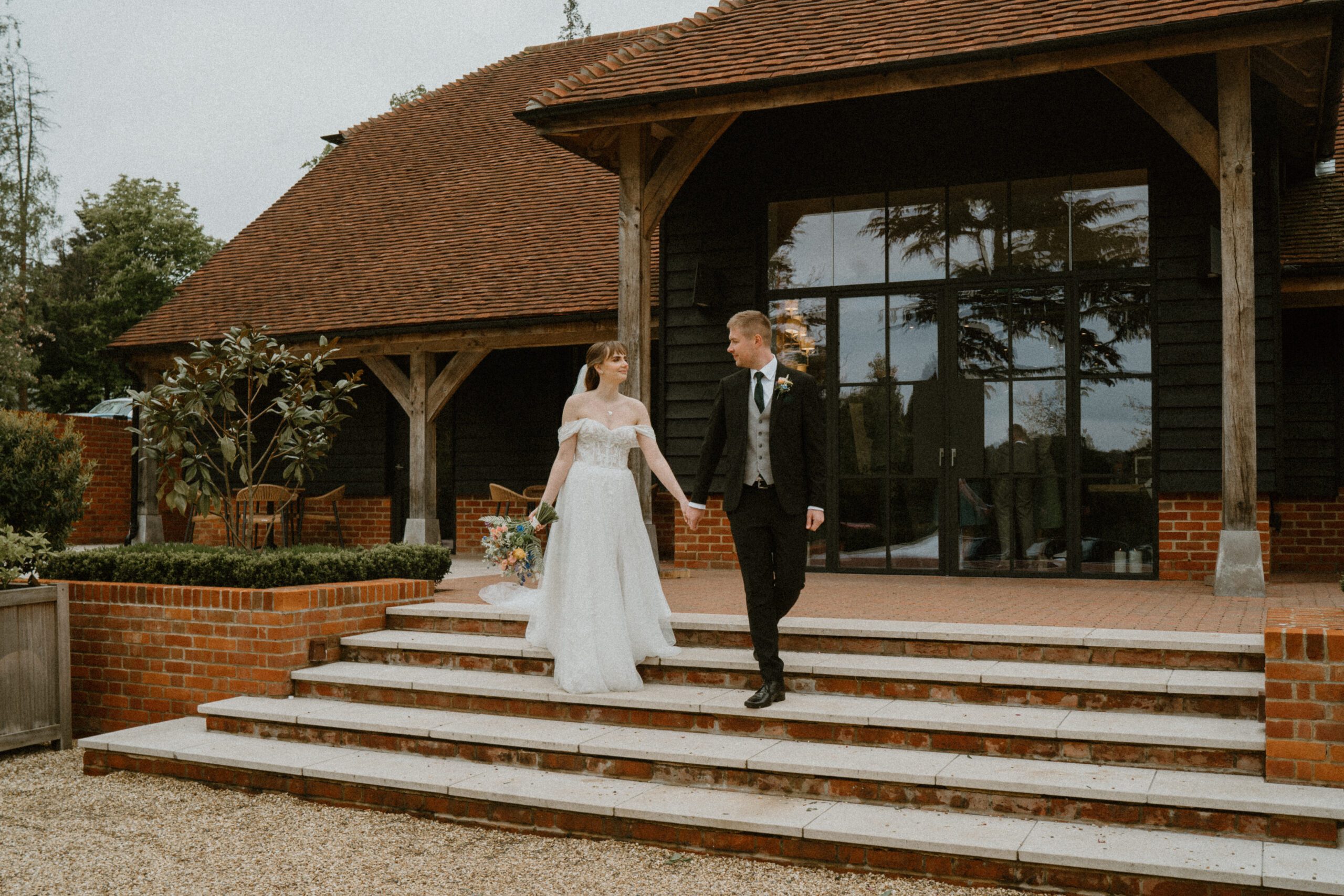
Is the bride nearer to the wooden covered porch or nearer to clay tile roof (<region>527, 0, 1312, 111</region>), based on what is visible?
the wooden covered porch

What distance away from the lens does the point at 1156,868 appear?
135 inches

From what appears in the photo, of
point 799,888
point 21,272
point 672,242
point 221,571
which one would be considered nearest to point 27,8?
point 21,272

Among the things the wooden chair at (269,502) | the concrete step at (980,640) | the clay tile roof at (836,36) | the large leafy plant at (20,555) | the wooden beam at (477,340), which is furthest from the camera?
the wooden chair at (269,502)

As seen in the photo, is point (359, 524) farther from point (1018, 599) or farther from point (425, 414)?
point (1018, 599)

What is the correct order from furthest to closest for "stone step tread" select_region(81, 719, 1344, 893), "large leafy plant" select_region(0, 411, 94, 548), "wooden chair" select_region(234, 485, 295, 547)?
"wooden chair" select_region(234, 485, 295, 547)
"large leafy plant" select_region(0, 411, 94, 548)
"stone step tread" select_region(81, 719, 1344, 893)

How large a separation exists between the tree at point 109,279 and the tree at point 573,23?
1451 centimetres

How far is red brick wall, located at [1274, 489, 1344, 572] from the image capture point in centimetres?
973

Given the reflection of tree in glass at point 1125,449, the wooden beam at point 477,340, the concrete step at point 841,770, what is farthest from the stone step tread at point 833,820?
the wooden beam at point 477,340

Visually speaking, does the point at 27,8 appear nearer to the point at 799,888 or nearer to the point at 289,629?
the point at 289,629

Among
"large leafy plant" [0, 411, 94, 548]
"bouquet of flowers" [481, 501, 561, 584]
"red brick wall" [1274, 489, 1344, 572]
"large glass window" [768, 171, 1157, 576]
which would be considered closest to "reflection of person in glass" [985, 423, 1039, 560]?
"large glass window" [768, 171, 1157, 576]

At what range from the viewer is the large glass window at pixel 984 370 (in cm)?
848

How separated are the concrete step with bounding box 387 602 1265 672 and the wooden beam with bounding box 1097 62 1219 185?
364 cm

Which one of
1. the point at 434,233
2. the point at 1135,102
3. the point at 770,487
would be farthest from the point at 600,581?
the point at 434,233

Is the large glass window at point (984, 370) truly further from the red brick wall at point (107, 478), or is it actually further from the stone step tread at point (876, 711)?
the red brick wall at point (107, 478)
